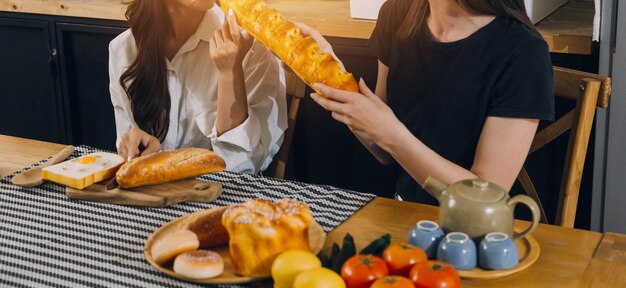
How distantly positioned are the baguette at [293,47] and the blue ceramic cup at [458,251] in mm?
452

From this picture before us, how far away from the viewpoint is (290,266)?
113 cm

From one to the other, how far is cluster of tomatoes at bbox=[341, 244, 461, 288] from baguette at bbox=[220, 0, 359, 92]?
0.48m

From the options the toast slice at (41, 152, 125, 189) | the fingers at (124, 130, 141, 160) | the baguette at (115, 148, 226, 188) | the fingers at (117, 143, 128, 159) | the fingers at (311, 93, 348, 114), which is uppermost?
the fingers at (311, 93, 348, 114)

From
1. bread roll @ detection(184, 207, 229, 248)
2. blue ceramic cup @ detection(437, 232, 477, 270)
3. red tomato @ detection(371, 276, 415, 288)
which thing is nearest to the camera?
red tomato @ detection(371, 276, 415, 288)

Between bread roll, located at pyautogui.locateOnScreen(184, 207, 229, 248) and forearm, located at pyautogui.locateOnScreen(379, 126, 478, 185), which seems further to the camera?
forearm, located at pyautogui.locateOnScreen(379, 126, 478, 185)

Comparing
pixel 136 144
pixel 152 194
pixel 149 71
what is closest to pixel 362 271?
pixel 152 194

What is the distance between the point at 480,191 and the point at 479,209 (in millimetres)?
30

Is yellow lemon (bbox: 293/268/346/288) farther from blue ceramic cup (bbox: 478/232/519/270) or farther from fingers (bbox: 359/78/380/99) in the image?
fingers (bbox: 359/78/380/99)

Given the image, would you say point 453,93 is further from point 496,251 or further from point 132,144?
point 132,144

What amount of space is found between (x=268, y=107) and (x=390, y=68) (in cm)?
31

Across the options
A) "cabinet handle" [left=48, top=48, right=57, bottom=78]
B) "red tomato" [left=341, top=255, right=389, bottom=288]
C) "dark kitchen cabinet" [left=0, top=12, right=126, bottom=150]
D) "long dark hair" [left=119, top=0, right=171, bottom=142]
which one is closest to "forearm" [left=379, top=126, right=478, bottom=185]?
"red tomato" [left=341, top=255, right=389, bottom=288]

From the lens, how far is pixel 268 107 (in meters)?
1.97

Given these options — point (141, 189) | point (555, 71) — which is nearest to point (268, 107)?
point (141, 189)

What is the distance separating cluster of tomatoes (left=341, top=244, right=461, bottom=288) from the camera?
1.07m
